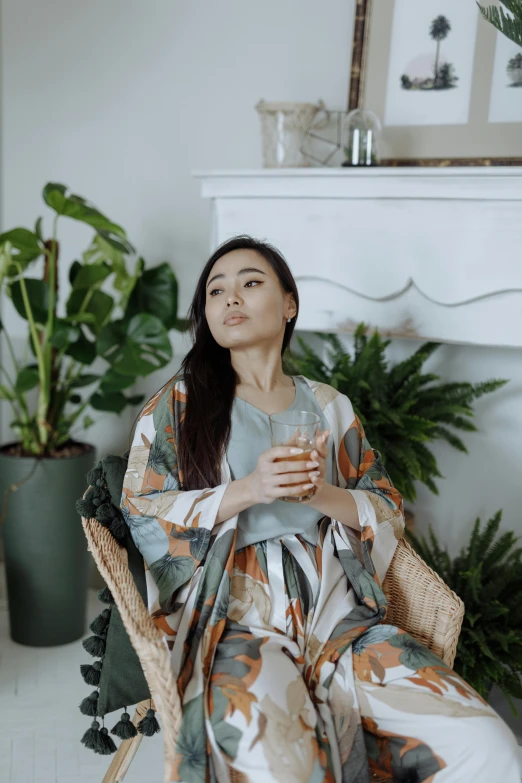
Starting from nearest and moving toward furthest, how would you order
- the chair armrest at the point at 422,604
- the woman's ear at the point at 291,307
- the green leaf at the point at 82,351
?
the chair armrest at the point at 422,604 → the woman's ear at the point at 291,307 → the green leaf at the point at 82,351

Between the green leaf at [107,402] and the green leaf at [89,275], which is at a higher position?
the green leaf at [89,275]

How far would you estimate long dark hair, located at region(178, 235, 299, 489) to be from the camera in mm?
1595

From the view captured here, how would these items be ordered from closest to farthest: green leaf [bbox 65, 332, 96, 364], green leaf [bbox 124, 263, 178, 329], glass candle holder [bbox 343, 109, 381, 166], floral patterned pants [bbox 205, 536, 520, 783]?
floral patterned pants [bbox 205, 536, 520, 783] → glass candle holder [bbox 343, 109, 381, 166] → green leaf [bbox 65, 332, 96, 364] → green leaf [bbox 124, 263, 178, 329]

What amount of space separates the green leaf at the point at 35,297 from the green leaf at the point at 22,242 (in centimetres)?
10

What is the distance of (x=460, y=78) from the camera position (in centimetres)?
228

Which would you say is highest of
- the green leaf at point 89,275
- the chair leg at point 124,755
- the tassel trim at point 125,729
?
the green leaf at point 89,275

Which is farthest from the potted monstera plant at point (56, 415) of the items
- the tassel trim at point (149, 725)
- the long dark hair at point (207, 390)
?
the tassel trim at point (149, 725)

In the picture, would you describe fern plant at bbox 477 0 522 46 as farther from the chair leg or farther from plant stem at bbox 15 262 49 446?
the chair leg

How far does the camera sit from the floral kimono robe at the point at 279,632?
128 cm

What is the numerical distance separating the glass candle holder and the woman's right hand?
120 centimetres

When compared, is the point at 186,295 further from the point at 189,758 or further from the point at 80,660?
the point at 189,758

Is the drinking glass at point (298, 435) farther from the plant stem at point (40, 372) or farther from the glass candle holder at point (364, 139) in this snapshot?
the plant stem at point (40, 372)

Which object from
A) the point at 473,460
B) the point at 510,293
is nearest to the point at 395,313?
the point at 510,293

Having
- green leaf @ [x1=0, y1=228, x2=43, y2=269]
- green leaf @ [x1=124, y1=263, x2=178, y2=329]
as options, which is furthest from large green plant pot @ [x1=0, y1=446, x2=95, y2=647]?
green leaf @ [x1=0, y1=228, x2=43, y2=269]
